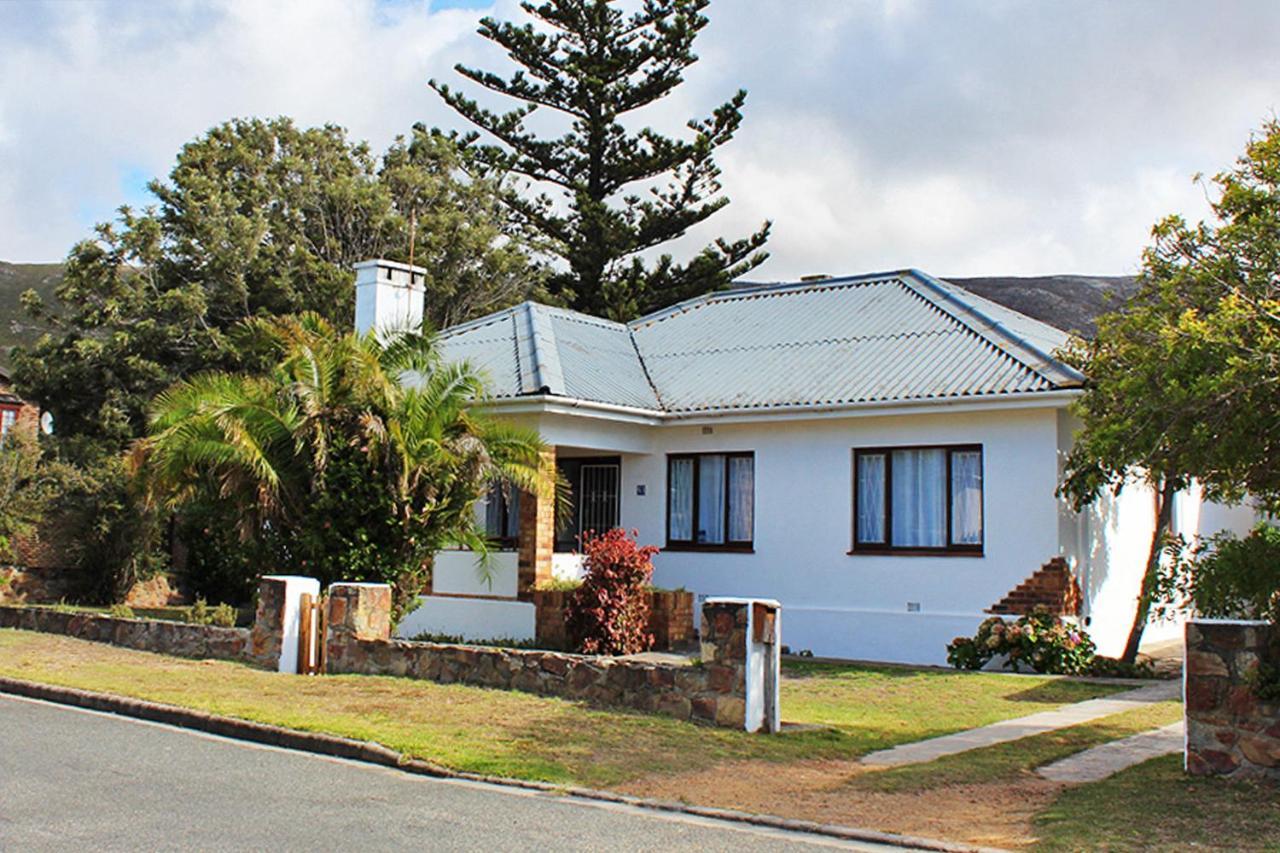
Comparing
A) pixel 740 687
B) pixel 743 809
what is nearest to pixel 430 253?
pixel 740 687

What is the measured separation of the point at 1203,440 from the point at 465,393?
32.4 feet

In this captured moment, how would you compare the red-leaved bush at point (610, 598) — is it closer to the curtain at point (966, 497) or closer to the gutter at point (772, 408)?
the gutter at point (772, 408)

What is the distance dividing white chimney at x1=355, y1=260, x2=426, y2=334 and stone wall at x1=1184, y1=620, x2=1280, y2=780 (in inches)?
603

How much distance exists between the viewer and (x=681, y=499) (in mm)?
20828

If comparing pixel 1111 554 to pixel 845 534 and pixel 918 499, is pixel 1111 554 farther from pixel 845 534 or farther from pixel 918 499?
pixel 845 534

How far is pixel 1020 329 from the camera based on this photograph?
68.2 ft

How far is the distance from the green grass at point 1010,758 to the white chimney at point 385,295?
1366 cm

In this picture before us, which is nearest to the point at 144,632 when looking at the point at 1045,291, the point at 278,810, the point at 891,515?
the point at 278,810

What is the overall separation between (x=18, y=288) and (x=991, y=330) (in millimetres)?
126702

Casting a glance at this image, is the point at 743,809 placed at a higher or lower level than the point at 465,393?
lower

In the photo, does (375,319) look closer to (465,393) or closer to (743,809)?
(465,393)

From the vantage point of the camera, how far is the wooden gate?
14923 millimetres

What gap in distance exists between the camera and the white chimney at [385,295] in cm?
2244

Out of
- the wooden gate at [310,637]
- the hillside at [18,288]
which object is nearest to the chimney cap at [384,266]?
the wooden gate at [310,637]
